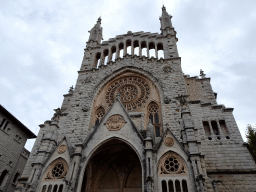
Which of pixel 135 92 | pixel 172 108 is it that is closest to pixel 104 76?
pixel 135 92

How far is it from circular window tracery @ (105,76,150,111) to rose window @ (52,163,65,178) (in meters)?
7.18

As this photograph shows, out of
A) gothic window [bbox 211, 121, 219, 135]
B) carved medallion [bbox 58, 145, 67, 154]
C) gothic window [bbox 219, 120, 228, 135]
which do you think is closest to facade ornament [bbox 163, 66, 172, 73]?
gothic window [bbox 211, 121, 219, 135]

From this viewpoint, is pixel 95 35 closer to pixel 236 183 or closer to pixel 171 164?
pixel 171 164

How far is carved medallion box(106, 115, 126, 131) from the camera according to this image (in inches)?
498

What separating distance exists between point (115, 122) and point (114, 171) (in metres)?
4.27

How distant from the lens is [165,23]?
23.0 meters

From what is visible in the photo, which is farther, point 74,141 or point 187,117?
point 74,141

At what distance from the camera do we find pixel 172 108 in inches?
590

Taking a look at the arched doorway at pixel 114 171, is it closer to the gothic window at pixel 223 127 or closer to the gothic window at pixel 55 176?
A: the gothic window at pixel 55 176

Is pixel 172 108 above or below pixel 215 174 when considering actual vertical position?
above

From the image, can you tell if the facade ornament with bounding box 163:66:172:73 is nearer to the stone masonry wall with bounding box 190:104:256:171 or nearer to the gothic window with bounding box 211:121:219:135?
the stone masonry wall with bounding box 190:104:256:171

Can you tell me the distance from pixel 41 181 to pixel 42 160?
4.04 ft

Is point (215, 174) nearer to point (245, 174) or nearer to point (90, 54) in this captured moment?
point (245, 174)

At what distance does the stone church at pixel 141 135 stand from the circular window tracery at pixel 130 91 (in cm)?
9
